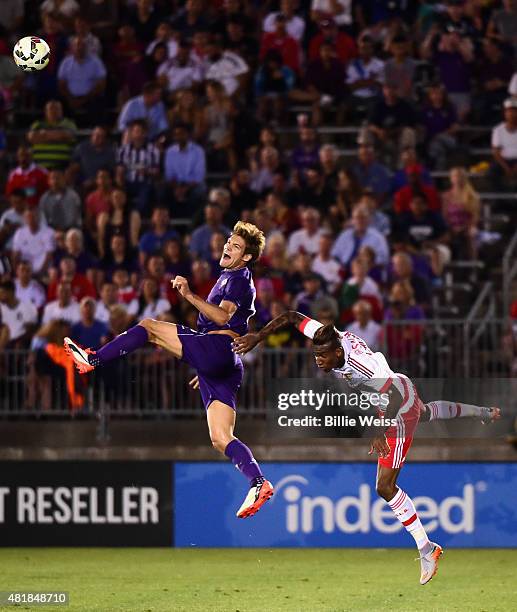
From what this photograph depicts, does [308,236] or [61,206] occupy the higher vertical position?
[61,206]

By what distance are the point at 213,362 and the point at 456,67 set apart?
33.5 ft

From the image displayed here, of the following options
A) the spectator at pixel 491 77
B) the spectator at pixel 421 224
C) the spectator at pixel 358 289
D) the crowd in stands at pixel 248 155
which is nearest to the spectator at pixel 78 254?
the crowd in stands at pixel 248 155

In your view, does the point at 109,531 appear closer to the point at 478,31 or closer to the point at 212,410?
the point at 212,410

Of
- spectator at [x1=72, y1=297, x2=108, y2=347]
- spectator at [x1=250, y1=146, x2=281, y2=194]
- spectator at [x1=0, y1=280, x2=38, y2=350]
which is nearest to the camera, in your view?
spectator at [x1=72, y1=297, x2=108, y2=347]

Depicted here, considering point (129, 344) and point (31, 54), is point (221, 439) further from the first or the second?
point (31, 54)

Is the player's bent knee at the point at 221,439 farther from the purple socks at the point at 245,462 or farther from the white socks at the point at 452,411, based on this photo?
the white socks at the point at 452,411


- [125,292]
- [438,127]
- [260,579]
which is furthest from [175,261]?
[260,579]

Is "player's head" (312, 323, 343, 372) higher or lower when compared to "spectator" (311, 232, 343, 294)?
lower

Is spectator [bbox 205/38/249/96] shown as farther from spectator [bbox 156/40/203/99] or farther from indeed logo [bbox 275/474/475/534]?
indeed logo [bbox 275/474/475/534]

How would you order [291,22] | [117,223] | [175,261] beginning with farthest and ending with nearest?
[291,22], [117,223], [175,261]

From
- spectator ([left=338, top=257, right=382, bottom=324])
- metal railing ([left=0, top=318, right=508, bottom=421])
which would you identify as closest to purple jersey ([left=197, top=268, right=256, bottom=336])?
metal railing ([left=0, top=318, right=508, bottom=421])

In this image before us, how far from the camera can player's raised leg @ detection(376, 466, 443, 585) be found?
12.6 metres

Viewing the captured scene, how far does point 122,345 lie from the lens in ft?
40.6

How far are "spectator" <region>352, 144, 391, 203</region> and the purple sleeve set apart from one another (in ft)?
24.8
